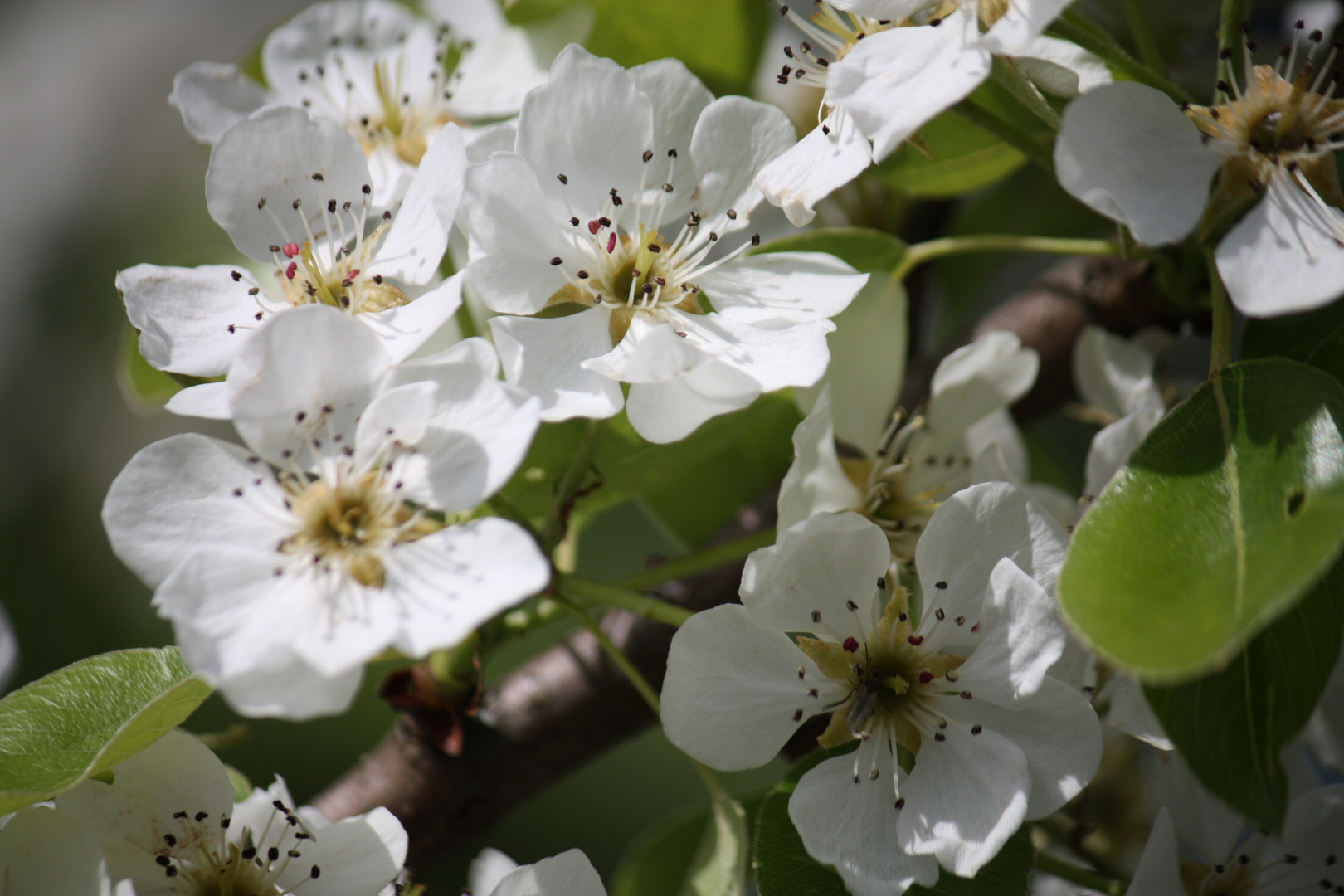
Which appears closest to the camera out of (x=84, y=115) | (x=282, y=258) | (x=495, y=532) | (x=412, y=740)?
(x=495, y=532)

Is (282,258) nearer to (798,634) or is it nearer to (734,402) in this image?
(734,402)

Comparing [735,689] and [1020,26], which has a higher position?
[1020,26]

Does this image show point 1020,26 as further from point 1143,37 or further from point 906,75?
point 1143,37

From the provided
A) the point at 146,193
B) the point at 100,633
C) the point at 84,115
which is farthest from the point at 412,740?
the point at 84,115

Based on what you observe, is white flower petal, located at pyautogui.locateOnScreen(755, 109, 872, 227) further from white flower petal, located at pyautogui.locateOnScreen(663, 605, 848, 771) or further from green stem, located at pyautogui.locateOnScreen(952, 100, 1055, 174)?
white flower petal, located at pyautogui.locateOnScreen(663, 605, 848, 771)

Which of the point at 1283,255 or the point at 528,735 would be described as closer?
the point at 1283,255

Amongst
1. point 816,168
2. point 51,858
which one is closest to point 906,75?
point 816,168
